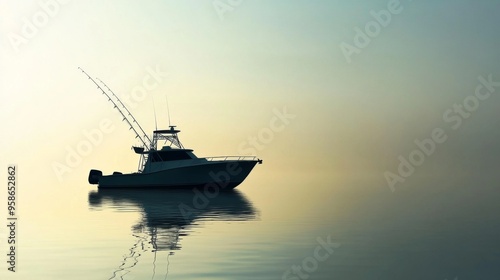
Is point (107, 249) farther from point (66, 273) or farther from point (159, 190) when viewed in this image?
point (159, 190)

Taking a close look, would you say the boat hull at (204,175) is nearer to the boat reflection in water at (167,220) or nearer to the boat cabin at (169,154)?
the boat cabin at (169,154)

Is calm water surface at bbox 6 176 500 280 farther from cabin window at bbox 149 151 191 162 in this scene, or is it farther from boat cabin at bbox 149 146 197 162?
cabin window at bbox 149 151 191 162

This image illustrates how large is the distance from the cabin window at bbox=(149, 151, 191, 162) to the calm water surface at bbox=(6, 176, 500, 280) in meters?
21.5

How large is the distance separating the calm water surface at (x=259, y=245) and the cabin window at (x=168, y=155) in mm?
21503

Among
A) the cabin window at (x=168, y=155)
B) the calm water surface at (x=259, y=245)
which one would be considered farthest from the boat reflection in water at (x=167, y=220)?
the cabin window at (x=168, y=155)

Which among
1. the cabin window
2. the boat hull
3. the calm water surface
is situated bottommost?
the calm water surface

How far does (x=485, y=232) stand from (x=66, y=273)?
607 inches

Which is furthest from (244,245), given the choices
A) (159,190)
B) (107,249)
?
(159,190)

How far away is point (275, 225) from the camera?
1058 inches

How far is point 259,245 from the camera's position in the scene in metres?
20.0

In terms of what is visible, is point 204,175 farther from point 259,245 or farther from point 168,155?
point 259,245

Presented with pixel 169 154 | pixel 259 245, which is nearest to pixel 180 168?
pixel 169 154

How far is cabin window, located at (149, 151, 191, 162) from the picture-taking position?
55.4 m

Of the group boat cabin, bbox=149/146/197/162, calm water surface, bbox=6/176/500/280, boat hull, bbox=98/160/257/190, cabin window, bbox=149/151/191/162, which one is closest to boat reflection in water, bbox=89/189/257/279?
calm water surface, bbox=6/176/500/280
